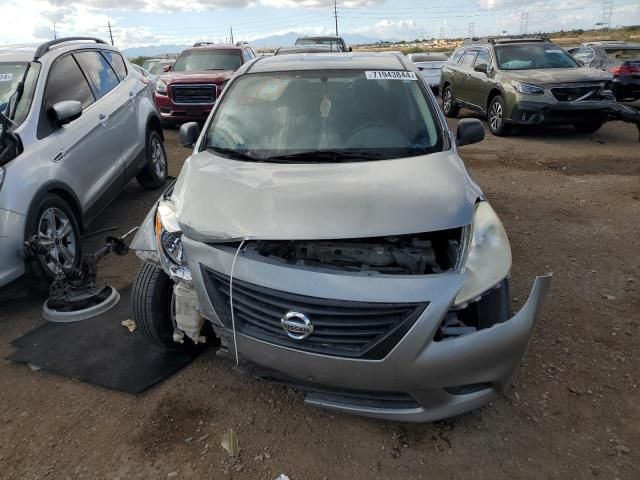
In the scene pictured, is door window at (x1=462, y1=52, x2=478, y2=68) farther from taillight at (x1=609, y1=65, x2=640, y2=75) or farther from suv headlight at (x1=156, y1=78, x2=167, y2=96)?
suv headlight at (x1=156, y1=78, x2=167, y2=96)

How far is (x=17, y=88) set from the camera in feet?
13.9

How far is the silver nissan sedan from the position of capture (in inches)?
84.9

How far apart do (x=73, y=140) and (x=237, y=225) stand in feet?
9.06

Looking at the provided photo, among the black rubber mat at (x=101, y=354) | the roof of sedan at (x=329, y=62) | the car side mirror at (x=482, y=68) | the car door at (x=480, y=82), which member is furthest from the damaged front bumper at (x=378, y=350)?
the car side mirror at (x=482, y=68)

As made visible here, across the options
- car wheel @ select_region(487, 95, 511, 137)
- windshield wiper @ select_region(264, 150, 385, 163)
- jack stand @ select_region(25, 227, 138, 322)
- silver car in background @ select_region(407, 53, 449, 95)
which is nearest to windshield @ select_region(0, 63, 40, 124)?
jack stand @ select_region(25, 227, 138, 322)

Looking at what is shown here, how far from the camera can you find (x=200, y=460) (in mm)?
2428

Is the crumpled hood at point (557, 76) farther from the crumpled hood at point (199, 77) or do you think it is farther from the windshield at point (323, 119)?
the windshield at point (323, 119)

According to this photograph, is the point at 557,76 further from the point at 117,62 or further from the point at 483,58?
the point at 117,62

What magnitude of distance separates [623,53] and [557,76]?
6540 millimetres

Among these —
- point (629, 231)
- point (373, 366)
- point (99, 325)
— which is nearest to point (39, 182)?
point (99, 325)

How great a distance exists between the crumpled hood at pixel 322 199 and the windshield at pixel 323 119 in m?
0.21

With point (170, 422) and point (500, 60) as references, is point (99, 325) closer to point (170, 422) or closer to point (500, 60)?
point (170, 422)

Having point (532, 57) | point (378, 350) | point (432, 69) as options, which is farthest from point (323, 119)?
point (432, 69)

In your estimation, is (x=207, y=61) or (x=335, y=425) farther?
(x=207, y=61)
